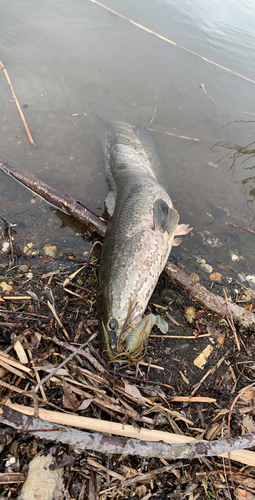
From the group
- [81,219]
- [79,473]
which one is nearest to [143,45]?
[81,219]

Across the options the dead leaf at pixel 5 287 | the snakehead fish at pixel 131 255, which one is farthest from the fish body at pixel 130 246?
the dead leaf at pixel 5 287

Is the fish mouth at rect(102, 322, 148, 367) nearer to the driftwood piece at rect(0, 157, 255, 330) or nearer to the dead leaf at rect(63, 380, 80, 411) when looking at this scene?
the dead leaf at rect(63, 380, 80, 411)

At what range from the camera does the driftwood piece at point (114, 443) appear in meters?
1.75

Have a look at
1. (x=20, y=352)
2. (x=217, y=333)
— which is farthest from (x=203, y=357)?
(x=20, y=352)

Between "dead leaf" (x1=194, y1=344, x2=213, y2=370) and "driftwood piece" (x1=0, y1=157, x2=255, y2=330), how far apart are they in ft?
1.42

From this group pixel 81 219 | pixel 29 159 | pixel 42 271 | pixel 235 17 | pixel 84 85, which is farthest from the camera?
pixel 235 17

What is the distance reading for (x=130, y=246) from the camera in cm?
296

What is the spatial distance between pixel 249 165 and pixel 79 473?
623 cm

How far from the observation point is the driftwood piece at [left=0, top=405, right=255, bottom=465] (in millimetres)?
1753

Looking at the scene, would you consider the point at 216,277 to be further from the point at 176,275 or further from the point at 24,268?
the point at 24,268

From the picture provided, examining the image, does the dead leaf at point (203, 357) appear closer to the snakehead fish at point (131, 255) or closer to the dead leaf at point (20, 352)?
the snakehead fish at point (131, 255)

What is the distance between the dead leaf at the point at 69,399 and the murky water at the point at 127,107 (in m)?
2.04

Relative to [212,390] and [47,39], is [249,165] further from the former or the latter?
[47,39]

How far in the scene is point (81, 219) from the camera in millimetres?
3617
